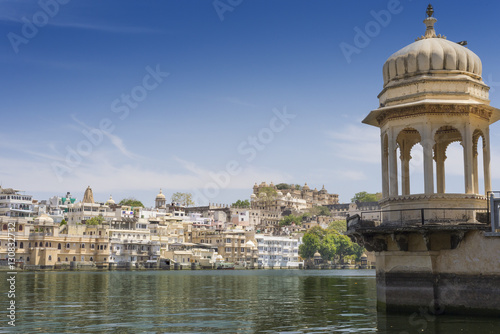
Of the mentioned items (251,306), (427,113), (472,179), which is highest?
(427,113)

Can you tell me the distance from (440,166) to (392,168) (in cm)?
306

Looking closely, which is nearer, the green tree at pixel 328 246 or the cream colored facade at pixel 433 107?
the cream colored facade at pixel 433 107

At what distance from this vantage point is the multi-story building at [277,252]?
16612cm

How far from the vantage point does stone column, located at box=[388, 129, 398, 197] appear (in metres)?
23.8

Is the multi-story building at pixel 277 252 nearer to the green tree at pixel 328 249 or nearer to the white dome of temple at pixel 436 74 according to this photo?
the green tree at pixel 328 249

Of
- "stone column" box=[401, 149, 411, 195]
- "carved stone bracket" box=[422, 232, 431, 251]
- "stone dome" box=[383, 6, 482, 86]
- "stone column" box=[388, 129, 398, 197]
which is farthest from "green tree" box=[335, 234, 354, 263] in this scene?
Result: "carved stone bracket" box=[422, 232, 431, 251]

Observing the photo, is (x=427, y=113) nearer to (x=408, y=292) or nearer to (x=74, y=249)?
(x=408, y=292)

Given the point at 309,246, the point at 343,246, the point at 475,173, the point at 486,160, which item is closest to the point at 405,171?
the point at 475,173

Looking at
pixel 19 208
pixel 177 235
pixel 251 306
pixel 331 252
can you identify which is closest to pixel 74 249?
pixel 19 208

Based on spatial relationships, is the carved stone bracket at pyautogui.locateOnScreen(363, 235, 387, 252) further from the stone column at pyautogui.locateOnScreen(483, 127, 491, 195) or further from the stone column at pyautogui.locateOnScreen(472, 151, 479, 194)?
the stone column at pyautogui.locateOnScreen(483, 127, 491, 195)

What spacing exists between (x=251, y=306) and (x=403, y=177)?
376 inches

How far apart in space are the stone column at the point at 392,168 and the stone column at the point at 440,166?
2.63 m

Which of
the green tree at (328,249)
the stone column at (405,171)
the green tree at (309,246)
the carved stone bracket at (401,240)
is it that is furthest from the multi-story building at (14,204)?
the carved stone bracket at (401,240)

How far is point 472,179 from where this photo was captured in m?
23.0
